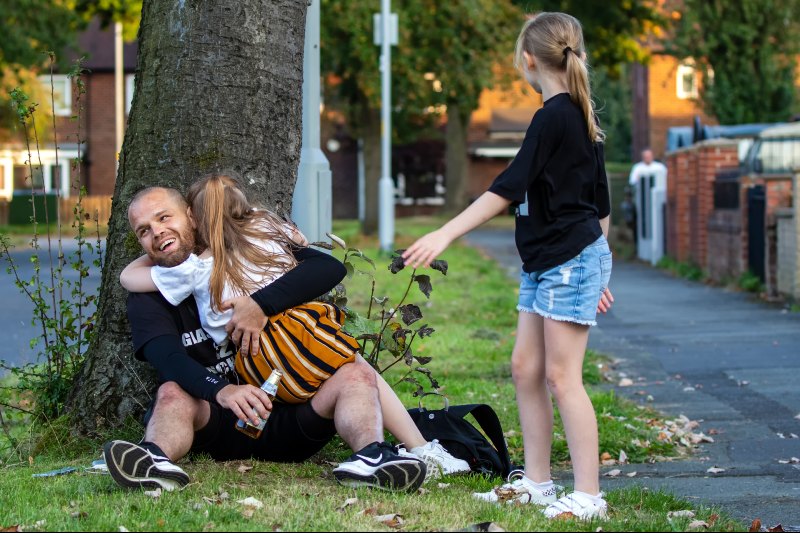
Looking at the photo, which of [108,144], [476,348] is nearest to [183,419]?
[476,348]

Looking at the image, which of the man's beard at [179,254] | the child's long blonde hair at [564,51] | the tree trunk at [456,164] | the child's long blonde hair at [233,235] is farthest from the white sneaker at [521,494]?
the tree trunk at [456,164]

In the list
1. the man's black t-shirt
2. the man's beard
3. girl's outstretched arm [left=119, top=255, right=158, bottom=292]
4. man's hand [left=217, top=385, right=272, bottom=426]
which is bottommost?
man's hand [left=217, top=385, right=272, bottom=426]

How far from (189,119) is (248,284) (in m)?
1.06

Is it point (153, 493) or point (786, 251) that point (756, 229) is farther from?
point (153, 493)

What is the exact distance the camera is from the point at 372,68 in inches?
1038

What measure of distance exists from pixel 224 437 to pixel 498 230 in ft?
114

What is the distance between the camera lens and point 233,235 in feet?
15.6

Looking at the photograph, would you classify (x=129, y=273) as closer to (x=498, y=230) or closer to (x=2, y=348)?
(x=2, y=348)

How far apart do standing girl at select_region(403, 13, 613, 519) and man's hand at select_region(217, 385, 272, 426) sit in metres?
0.83

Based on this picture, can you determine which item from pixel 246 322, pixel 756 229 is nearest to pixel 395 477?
pixel 246 322

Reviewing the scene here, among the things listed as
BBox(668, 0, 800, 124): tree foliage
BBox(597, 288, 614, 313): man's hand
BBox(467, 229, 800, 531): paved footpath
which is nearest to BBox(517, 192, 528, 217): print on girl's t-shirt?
BBox(597, 288, 614, 313): man's hand

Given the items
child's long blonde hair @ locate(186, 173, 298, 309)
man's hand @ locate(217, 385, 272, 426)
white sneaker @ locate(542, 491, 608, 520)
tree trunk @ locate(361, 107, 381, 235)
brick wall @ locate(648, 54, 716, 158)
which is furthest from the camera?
brick wall @ locate(648, 54, 716, 158)

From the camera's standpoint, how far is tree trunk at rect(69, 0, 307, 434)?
537 centimetres

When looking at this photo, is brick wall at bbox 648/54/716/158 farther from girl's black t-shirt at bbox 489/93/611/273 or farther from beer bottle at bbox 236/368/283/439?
beer bottle at bbox 236/368/283/439
